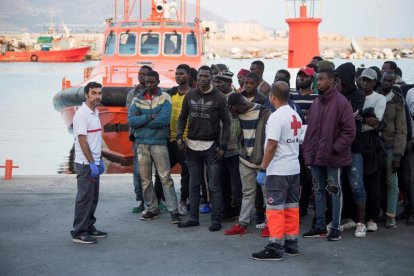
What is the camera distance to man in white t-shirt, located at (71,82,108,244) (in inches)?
312

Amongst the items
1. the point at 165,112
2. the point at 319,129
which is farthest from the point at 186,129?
the point at 319,129

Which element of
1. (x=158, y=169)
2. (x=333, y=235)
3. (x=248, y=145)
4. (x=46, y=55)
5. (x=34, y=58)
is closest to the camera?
(x=333, y=235)

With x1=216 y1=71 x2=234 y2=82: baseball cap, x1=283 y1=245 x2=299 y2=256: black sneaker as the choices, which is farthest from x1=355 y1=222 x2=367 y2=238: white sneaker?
x1=216 y1=71 x2=234 y2=82: baseball cap

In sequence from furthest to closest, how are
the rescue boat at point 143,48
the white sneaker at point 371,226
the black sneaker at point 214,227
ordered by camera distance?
1. the rescue boat at point 143,48
2. the black sneaker at point 214,227
3. the white sneaker at point 371,226

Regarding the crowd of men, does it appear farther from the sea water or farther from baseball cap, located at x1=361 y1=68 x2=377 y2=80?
the sea water

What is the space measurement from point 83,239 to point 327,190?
236cm

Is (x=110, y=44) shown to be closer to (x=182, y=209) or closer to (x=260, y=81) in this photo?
(x=260, y=81)

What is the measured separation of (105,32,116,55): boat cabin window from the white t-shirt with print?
12021mm

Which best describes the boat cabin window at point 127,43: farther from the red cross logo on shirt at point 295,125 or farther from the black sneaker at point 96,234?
the red cross logo on shirt at point 295,125

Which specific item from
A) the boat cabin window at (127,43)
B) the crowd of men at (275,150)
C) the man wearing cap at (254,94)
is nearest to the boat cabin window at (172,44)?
the boat cabin window at (127,43)

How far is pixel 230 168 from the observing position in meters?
8.84

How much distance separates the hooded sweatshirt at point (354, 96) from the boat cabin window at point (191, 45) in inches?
425

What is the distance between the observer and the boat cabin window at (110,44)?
18938 mm

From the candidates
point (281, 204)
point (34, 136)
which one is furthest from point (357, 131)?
point (34, 136)
